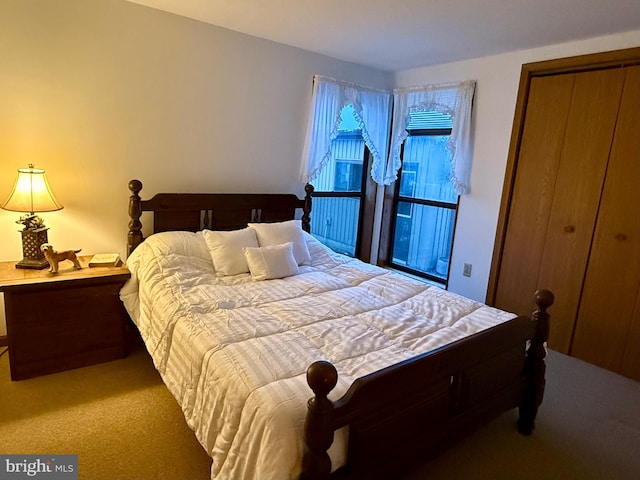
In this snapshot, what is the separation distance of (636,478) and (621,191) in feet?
5.81

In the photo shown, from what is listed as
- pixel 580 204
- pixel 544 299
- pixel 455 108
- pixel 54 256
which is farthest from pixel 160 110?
pixel 580 204

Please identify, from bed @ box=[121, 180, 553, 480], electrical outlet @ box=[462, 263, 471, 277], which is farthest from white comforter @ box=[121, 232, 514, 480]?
electrical outlet @ box=[462, 263, 471, 277]

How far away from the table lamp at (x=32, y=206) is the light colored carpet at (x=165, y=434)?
0.68 metres

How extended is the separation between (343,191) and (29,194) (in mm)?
2727

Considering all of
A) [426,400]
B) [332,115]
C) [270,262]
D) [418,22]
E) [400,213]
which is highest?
[418,22]

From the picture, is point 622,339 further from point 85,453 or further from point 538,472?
point 85,453

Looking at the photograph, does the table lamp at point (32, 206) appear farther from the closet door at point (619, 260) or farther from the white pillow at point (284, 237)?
the closet door at point (619, 260)

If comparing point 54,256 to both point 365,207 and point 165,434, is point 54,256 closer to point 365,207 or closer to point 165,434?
point 165,434

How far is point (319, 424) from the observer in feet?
3.98

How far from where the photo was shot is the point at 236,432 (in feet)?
4.73

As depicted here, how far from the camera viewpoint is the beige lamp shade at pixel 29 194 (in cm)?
232

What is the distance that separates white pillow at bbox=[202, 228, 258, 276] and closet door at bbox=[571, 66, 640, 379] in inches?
97.8

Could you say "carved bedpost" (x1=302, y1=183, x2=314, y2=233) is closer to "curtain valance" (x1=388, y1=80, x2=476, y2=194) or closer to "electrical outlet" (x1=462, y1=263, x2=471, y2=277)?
"curtain valance" (x1=388, y1=80, x2=476, y2=194)

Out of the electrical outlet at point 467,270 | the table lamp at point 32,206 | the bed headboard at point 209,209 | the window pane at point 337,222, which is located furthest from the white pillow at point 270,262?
the electrical outlet at point 467,270
